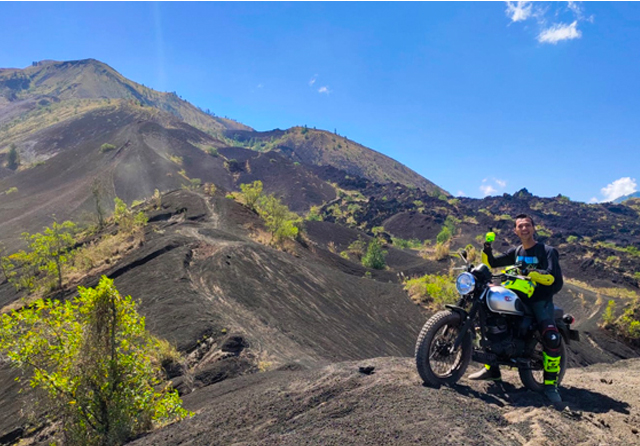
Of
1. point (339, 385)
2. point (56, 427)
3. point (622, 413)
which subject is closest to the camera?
point (622, 413)

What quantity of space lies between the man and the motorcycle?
0.41 ft

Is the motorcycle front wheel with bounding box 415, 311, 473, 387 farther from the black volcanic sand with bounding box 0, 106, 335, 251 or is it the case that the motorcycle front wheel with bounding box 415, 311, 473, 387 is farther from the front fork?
the black volcanic sand with bounding box 0, 106, 335, 251

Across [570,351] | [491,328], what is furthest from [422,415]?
[570,351]

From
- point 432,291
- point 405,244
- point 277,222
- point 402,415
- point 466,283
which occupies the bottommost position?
point 432,291

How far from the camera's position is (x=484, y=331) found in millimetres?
4434

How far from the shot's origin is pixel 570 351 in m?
15.1

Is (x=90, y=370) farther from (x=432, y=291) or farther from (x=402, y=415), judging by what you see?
(x=432, y=291)

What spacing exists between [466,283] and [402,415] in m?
1.63

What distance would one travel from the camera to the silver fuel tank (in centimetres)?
430

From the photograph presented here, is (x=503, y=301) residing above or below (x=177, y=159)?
below

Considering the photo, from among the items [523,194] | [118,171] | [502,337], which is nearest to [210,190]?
[502,337]

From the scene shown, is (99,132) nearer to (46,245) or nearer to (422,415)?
(46,245)

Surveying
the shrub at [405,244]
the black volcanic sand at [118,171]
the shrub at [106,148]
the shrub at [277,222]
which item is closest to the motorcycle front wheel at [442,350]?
the shrub at [277,222]

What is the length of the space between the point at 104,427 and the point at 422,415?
376cm
